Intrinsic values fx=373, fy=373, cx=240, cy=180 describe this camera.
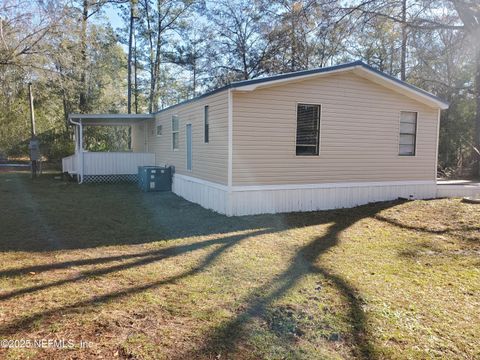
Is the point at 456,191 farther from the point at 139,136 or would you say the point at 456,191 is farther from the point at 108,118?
the point at 139,136

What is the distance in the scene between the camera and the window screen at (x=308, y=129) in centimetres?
829

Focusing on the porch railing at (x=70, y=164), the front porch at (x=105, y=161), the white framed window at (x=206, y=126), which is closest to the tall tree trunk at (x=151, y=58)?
the porch railing at (x=70, y=164)

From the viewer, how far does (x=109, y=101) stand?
2311 cm

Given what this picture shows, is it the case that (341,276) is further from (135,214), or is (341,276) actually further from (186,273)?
(135,214)

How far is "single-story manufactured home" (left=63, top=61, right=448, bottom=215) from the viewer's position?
7.76 m

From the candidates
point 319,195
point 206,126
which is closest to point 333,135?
point 319,195

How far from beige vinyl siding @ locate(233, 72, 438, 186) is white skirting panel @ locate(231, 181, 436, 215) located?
0.17 m

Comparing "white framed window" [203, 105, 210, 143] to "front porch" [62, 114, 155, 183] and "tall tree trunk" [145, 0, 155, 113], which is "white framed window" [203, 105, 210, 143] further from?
"tall tree trunk" [145, 0, 155, 113]

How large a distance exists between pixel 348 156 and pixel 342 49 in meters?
14.7

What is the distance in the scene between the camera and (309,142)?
332 inches

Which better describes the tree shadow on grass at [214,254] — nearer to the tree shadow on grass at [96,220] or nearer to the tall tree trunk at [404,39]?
the tree shadow on grass at [96,220]

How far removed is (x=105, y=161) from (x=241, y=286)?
11.1 metres

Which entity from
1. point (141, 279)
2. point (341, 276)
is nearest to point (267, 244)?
point (341, 276)

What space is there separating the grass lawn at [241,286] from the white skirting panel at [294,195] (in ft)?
2.05
